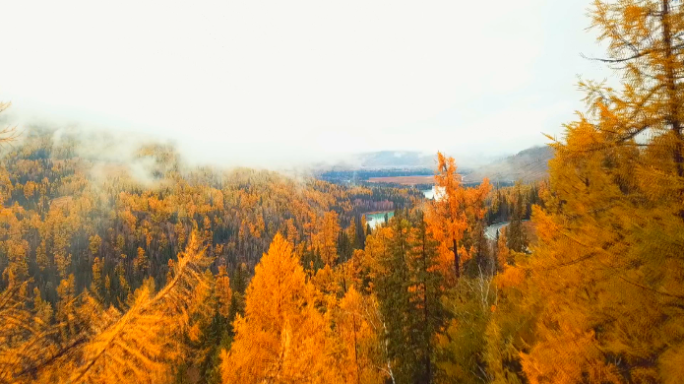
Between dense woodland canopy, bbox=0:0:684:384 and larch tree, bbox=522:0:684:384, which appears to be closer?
dense woodland canopy, bbox=0:0:684:384

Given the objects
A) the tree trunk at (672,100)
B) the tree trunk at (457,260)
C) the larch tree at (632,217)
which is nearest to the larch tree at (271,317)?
the larch tree at (632,217)

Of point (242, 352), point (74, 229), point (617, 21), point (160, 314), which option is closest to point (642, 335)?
point (617, 21)

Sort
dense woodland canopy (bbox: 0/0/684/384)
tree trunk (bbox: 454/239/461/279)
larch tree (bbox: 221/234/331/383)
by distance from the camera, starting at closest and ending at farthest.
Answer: dense woodland canopy (bbox: 0/0/684/384), larch tree (bbox: 221/234/331/383), tree trunk (bbox: 454/239/461/279)

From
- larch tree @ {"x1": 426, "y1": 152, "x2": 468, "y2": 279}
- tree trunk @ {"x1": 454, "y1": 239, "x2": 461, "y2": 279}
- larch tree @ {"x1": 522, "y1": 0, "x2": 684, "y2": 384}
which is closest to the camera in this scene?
larch tree @ {"x1": 522, "y1": 0, "x2": 684, "y2": 384}

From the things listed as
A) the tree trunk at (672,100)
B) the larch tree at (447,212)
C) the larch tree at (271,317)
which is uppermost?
the tree trunk at (672,100)

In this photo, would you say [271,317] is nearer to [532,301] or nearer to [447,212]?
[532,301]

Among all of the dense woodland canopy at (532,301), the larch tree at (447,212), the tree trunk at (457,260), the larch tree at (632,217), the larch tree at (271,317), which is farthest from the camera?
the tree trunk at (457,260)

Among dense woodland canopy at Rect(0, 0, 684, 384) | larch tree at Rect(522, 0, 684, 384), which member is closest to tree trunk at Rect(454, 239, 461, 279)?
dense woodland canopy at Rect(0, 0, 684, 384)

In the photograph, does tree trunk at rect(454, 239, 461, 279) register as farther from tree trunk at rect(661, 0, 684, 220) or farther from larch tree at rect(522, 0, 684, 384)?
tree trunk at rect(661, 0, 684, 220)

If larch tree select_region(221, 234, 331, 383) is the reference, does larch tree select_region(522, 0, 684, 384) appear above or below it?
above

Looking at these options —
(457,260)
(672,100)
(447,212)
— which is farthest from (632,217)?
(457,260)

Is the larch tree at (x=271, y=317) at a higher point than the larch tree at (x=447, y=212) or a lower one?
lower

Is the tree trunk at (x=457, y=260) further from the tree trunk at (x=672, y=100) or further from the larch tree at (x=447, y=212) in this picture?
the tree trunk at (x=672, y=100)
